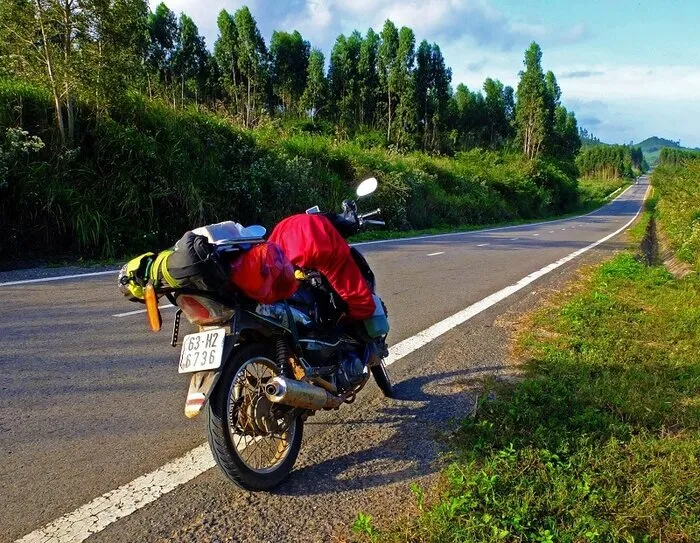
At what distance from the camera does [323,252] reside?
127 inches

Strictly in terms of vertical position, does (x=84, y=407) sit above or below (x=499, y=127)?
below

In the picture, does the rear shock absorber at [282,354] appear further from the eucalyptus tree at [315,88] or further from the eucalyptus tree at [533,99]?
the eucalyptus tree at [533,99]

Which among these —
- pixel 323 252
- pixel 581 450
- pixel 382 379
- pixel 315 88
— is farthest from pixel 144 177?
pixel 315 88

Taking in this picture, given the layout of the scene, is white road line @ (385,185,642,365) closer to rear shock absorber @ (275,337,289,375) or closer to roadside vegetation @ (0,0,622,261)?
rear shock absorber @ (275,337,289,375)

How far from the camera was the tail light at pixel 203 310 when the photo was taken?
256 centimetres

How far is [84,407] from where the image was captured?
3.66 metres

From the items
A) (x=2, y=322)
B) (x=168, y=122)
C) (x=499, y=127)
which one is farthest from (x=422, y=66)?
(x=2, y=322)

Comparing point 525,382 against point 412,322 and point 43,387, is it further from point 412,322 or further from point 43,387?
point 43,387

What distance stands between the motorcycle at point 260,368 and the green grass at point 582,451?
724 millimetres

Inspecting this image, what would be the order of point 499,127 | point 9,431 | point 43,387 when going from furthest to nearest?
1. point 499,127
2. point 43,387
3. point 9,431

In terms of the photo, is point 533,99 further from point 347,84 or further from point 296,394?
point 296,394

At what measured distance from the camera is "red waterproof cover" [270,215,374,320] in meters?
3.23

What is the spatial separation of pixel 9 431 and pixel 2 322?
2.77m

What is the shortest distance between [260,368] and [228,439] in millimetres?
425
